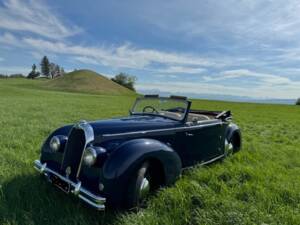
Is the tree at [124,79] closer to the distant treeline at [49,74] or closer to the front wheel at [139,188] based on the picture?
the distant treeline at [49,74]

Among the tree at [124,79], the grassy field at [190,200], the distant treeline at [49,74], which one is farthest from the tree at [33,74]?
the grassy field at [190,200]

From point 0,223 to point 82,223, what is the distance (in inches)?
37.3

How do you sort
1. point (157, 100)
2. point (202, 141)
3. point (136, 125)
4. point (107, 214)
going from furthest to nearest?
point (157, 100), point (202, 141), point (136, 125), point (107, 214)

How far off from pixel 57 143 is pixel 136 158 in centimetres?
148

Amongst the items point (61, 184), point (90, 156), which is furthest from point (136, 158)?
point (61, 184)

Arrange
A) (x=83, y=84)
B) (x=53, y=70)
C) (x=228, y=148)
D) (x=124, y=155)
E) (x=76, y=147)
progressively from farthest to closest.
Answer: (x=53, y=70) < (x=83, y=84) < (x=228, y=148) < (x=76, y=147) < (x=124, y=155)

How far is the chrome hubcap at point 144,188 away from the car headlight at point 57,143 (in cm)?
145

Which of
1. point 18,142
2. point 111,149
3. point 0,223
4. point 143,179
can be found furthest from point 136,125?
point 18,142

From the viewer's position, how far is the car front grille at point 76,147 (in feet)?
10.7

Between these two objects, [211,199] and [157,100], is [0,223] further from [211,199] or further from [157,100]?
[157,100]

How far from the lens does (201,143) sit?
4566mm

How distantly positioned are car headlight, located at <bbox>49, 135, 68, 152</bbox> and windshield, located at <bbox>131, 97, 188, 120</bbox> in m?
1.73

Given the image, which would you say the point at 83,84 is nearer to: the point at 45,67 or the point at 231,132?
the point at 45,67

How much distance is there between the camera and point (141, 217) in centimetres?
286
